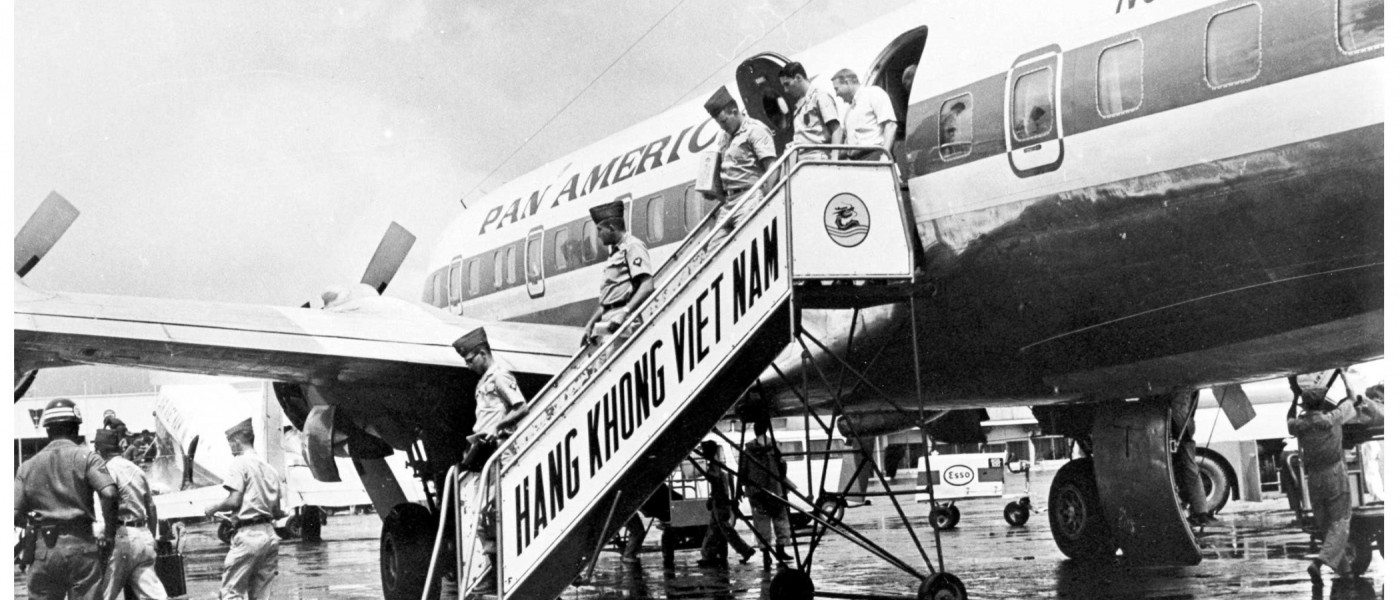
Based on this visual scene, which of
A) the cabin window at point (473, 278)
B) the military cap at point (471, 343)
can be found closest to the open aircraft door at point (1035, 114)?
the military cap at point (471, 343)

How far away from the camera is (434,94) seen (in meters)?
14.2

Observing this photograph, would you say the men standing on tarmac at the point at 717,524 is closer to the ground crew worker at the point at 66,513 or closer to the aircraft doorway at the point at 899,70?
the aircraft doorway at the point at 899,70

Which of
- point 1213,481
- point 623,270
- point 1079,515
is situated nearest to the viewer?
point 623,270

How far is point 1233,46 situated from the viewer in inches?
272

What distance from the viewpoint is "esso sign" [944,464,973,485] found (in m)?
27.4

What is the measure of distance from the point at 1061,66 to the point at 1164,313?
171cm

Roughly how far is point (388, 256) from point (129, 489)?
5.49 metres

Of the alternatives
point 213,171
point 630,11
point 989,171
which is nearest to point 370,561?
point 213,171

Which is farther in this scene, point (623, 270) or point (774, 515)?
point (774, 515)

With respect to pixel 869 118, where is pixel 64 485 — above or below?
below

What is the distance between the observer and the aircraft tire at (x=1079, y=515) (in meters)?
12.1

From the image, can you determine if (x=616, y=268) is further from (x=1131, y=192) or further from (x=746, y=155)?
(x=1131, y=192)

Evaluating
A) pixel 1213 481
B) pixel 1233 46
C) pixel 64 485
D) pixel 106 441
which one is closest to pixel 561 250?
pixel 106 441

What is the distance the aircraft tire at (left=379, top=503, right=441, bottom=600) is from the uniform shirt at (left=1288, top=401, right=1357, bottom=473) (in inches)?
305
